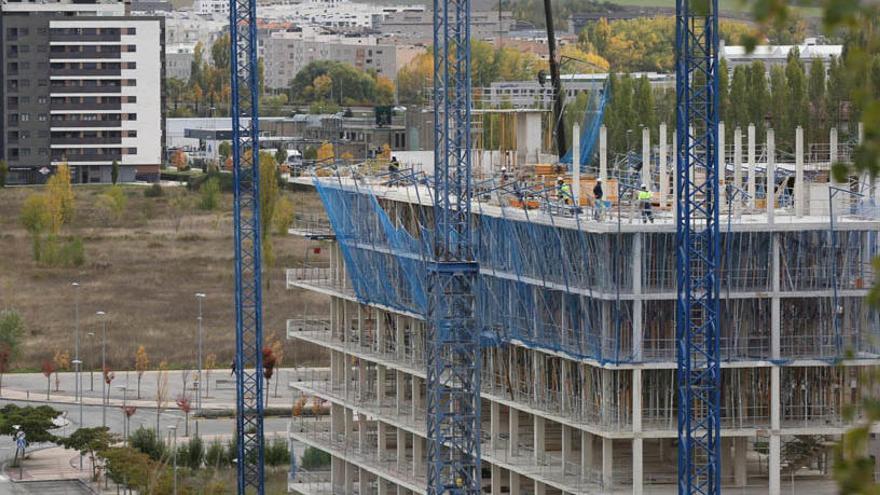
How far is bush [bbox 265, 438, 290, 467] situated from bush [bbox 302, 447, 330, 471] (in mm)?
1689

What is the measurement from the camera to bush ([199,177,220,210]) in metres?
128

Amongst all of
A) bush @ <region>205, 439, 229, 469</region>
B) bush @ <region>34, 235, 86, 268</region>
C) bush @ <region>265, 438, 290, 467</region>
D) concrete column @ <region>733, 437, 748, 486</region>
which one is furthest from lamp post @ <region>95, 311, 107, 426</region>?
concrete column @ <region>733, 437, 748, 486</region>

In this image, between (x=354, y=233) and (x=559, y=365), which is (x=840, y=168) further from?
(x=354, y=233)

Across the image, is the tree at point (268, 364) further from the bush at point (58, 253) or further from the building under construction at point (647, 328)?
the bush at point (58, 253)

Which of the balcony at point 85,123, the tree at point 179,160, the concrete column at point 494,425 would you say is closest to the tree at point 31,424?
the concrete column at point 494,425

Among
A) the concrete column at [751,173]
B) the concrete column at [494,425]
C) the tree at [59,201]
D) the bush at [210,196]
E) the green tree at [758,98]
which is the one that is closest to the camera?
the concrete column at [751,173]

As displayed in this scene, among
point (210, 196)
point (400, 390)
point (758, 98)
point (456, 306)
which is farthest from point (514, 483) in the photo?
point (210, 196)

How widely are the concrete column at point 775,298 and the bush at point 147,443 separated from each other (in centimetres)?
2510

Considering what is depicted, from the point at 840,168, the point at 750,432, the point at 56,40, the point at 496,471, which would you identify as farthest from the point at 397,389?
the point at 56,40

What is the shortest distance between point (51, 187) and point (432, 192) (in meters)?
72.1

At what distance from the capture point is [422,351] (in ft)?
153

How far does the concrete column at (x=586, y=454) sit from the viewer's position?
123ft

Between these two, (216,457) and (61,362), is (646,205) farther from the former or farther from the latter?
(61,362)

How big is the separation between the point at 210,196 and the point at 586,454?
304 ft
